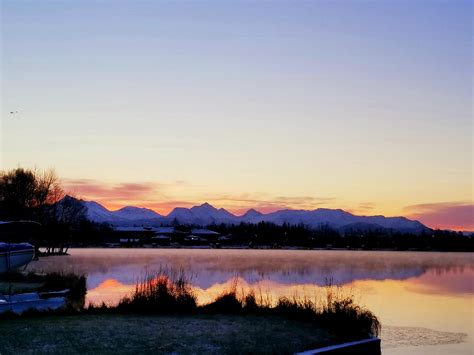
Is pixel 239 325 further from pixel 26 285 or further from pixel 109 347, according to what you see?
pixel 26 285

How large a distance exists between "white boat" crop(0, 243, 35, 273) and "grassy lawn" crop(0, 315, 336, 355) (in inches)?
320

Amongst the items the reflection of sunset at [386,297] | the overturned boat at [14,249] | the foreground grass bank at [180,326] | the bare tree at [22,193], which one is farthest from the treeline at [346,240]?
the foreground grass bank at [180,326]

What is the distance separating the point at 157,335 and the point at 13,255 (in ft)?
38.3

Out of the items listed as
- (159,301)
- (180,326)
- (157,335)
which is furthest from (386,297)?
(157,335)

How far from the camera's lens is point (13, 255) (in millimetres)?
20453

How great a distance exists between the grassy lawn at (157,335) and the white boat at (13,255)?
8123 millimetres

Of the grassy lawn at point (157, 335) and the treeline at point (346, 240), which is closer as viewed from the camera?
the grassy lawn at point (157, 335)

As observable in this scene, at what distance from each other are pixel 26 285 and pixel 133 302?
321 inches

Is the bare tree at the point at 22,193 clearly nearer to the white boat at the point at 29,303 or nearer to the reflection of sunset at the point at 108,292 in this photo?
the reflection of sunset at the point at 108,292

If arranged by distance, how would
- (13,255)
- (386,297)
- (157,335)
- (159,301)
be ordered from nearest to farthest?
1. (157,335)
2. (159,301)
3. (13,255)
4. (386,297)

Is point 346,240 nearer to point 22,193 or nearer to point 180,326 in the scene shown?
point 22,193

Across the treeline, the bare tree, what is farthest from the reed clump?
the treeline

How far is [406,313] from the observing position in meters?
18.1

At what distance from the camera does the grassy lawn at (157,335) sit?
31.5ft
